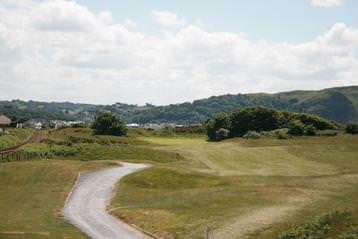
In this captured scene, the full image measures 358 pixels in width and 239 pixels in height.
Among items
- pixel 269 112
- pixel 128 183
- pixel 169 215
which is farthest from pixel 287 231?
pixel 269 112

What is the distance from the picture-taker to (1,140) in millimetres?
102438

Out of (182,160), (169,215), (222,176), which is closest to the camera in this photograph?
(169,215)

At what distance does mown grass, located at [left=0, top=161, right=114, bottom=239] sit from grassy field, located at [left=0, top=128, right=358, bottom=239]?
0.21ft

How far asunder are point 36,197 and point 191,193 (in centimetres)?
1426

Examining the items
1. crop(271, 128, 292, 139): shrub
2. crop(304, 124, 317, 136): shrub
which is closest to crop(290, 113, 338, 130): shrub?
crop(304, 124, 317, 136): shrub

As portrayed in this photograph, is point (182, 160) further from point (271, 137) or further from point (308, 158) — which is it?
point (271, 137)

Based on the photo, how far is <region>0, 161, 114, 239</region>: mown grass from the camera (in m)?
35.2

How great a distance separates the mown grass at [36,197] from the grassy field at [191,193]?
0.06 m

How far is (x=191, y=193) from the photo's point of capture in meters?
48.7

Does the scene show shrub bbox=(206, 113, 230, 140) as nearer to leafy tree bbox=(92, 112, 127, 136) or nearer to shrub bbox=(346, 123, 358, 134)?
leafy tree bbox=(92, 112, 127, 136)

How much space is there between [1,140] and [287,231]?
8259 cm

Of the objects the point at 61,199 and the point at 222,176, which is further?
the point at 222,176

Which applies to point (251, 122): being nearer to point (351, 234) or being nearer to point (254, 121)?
point (254, 121)

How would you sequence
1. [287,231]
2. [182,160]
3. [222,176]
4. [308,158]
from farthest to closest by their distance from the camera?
[308,158], [182,160], [222,176], [287,231]
